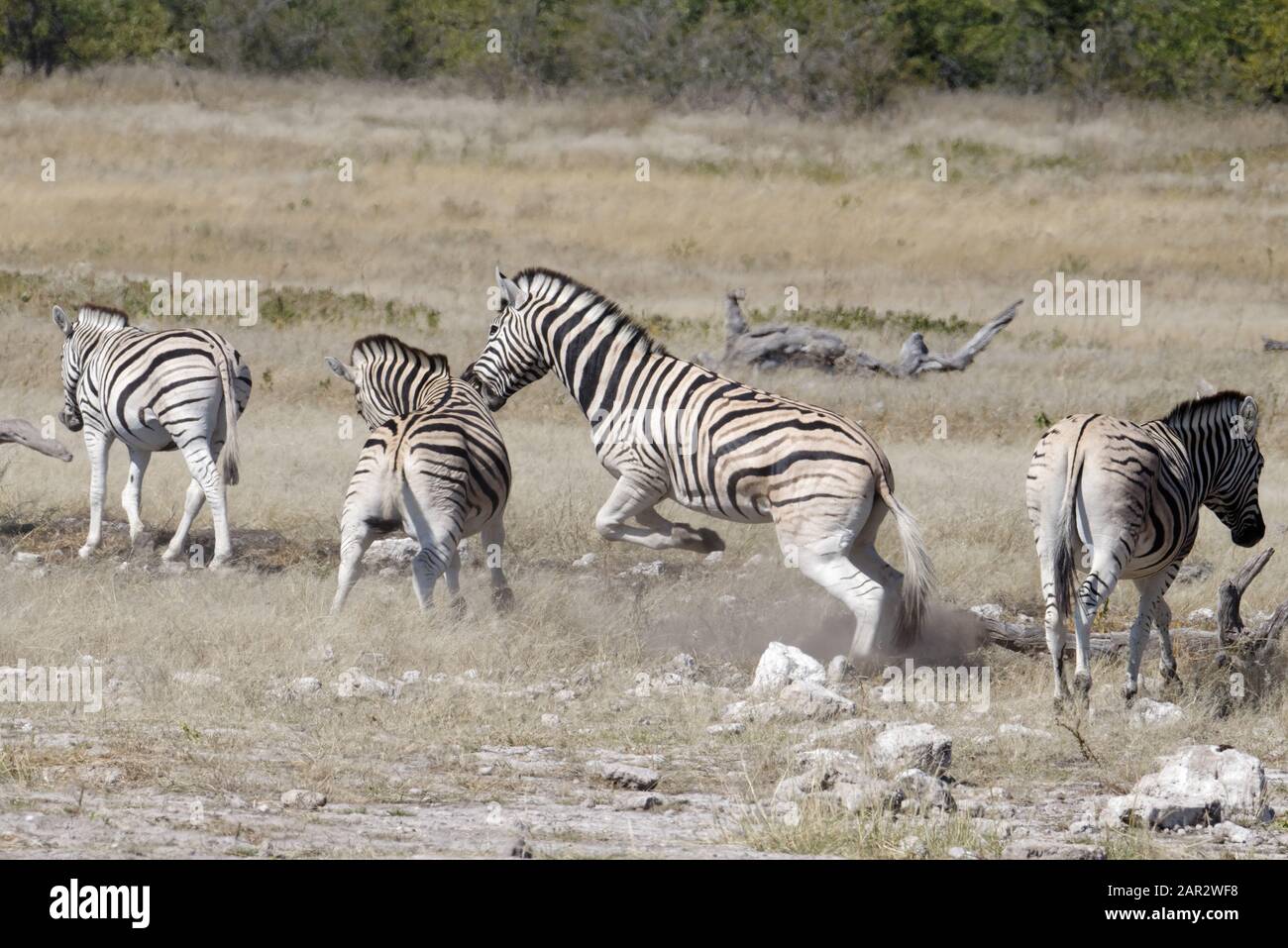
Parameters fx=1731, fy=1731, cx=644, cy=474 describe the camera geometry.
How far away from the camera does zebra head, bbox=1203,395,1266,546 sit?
370 inches

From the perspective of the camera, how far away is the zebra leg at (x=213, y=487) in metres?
11.1

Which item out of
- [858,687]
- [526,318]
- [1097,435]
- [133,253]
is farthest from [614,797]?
[133,253]

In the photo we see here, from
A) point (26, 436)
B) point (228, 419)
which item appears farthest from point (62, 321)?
point (228, 419)

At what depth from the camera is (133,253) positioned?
81.5 ft

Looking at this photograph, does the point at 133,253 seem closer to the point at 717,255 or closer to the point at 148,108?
the point at 717,255

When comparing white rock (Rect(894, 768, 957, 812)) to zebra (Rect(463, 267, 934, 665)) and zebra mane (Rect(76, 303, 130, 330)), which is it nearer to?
zebra (Rect(463, 267, 934, 665))

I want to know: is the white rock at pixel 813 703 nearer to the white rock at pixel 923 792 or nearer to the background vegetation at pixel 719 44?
the white rock at pixel 923 792

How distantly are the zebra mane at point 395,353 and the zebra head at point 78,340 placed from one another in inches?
95.4

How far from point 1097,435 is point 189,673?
14.8 feet

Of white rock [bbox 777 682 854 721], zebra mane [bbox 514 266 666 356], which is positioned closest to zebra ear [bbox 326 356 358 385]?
zebra mane [bbox 514 266 666 356]

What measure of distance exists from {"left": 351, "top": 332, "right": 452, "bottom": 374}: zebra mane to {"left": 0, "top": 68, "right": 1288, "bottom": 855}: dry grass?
4.61ft

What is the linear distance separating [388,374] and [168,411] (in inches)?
62.7

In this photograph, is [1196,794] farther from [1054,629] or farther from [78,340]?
[78,340]

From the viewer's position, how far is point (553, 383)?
17.7 m
